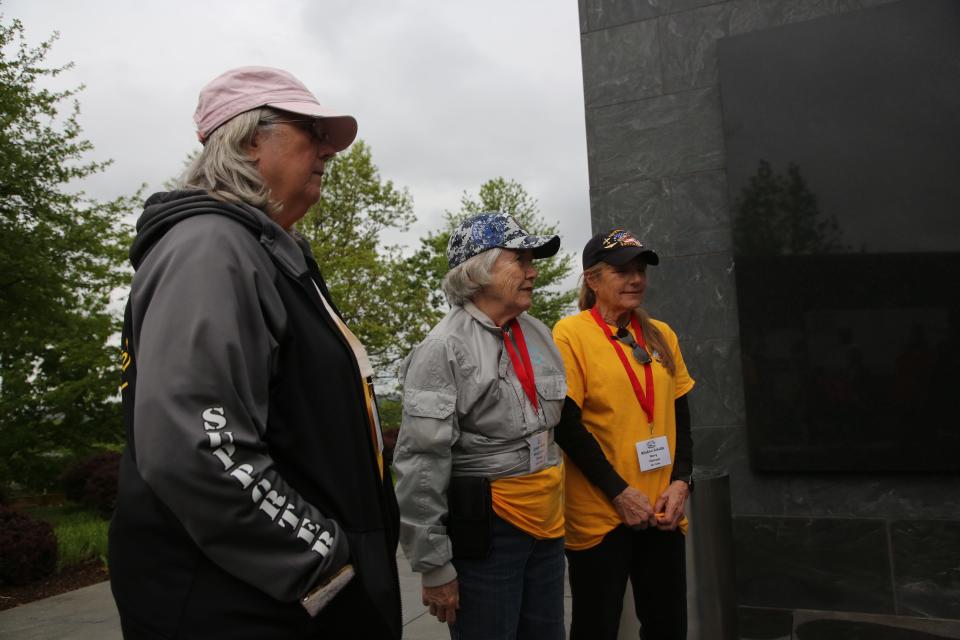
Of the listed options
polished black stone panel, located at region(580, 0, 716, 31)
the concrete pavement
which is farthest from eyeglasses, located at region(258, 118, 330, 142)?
polished black stone panel, located at region(580, 0, 716, 31)

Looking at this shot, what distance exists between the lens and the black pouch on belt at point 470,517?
261 cm

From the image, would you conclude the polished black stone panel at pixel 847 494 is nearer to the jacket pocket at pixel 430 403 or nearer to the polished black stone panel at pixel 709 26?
the polished black stone panel at pixel 709 26

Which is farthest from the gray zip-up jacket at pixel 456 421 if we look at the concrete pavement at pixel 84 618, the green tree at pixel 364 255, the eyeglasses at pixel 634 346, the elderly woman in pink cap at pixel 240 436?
the green tree at pixel 364 255

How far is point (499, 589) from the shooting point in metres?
2.64

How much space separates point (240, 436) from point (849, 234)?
4.47 m

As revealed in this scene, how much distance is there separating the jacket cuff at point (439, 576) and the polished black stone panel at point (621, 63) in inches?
157

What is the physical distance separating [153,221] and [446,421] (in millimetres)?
1351

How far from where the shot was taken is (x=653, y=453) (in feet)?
10.2

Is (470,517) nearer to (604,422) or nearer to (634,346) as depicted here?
(604,422)

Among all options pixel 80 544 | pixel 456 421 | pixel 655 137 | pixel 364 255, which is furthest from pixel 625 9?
pixel 364 255

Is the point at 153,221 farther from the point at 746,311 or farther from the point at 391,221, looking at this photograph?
the point at 391,221

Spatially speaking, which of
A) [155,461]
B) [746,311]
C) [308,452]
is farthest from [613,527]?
[746,311]

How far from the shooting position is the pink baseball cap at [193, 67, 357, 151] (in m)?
1.66

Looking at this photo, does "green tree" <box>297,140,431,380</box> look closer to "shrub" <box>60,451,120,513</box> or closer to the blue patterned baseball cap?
"shrub" <box>60,451,120,513</box>
